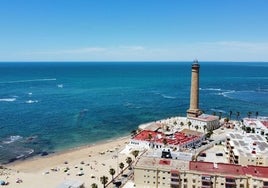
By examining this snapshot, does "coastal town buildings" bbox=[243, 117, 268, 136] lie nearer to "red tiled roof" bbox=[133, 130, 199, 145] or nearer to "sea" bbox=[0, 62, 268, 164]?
"red tiled roof" bbox=[133, 130, 199, 145]

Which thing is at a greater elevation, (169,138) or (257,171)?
(257,171)

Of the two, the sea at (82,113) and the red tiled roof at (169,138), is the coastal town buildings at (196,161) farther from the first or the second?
the sea at (82,113)

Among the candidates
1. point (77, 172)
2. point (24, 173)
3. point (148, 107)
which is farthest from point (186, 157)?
point (148, 107)

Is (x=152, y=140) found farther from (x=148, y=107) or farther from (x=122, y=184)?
(x=148, y=107)

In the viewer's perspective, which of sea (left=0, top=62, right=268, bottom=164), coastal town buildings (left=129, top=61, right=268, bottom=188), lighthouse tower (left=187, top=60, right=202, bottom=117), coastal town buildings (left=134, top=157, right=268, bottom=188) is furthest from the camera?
lighthouse tower (left=187, top=60, right=202, bottom=117)

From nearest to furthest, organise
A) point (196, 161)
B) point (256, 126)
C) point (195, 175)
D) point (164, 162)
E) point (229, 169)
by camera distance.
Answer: point (195, 175) < point (229, 169) < point (164, 162) < point (196, 161) < point (256, 126)

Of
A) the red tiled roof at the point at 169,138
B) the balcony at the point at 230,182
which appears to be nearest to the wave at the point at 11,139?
the red tiled roof at the point at 169,138

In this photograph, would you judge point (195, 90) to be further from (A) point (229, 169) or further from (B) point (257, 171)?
(B) point (257, 171)

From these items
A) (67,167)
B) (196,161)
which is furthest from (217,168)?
(67,167)

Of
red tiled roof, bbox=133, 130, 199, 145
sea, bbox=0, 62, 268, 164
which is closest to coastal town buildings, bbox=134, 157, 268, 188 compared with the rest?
red tiled roof, bbox=133, 130, 199, 145
